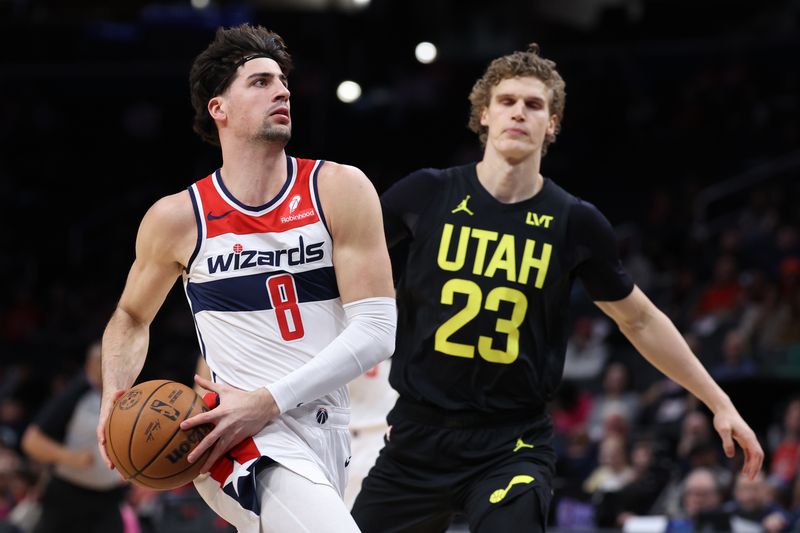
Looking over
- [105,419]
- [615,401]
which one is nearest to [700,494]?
[615,401]

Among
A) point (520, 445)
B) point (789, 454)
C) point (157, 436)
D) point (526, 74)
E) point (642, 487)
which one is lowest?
point (642, 487)

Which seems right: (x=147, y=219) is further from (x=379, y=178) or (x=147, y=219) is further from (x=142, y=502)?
(x=379, y=178)

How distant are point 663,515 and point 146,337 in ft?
20.5

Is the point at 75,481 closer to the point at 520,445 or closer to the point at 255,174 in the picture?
the point at 520,445

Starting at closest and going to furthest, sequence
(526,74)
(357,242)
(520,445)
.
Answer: (357,242) < (520,445) < (526,74)

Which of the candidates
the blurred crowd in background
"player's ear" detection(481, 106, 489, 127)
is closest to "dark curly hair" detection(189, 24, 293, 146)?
"player's ear" detection(481, 106, 489, 127)

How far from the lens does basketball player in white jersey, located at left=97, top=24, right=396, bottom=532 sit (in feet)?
12.8

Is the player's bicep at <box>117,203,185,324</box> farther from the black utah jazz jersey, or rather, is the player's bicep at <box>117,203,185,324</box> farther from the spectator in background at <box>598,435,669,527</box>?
the spectator in background at <box>598,435,669,527</box>

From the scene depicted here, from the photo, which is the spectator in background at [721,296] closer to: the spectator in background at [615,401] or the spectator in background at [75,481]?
the spectator in background at [615,401]

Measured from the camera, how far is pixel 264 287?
411 cm

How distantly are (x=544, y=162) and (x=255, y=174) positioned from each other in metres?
15.2

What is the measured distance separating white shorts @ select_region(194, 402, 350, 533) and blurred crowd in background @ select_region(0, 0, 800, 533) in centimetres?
611

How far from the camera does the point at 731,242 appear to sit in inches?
554

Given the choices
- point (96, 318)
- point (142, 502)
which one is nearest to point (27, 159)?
point (96, 318)
